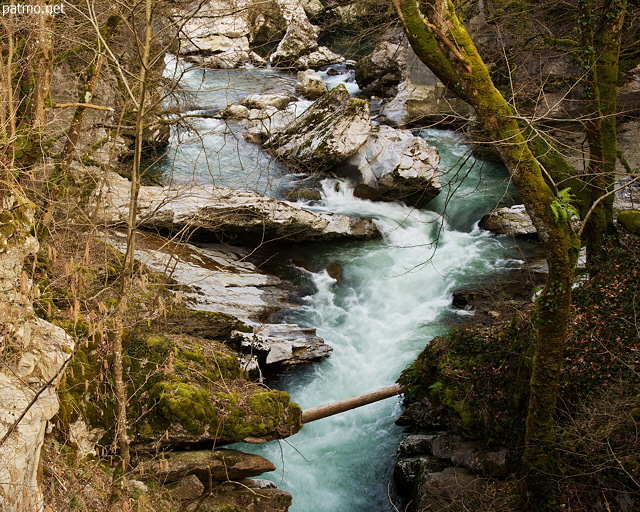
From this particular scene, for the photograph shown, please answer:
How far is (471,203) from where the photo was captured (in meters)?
14.2

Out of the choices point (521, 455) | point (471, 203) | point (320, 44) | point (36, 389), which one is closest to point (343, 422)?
point (521, 455)

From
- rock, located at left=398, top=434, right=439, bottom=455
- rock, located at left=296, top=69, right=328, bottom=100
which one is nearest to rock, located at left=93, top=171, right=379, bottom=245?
rock, located at left=398, top=434, right=439, bottom=455

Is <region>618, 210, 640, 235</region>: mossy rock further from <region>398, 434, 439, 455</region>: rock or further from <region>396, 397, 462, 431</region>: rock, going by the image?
<region>398, 434, 439, 455</region>: rock

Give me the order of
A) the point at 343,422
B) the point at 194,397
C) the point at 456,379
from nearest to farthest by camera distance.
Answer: the point at 194,397 → the point at 456,379 → the point at 343,422

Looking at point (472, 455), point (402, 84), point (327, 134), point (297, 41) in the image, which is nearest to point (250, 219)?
point (327, 134)

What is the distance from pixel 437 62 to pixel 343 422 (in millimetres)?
5870

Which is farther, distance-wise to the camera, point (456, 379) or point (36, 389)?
point (456, 379)

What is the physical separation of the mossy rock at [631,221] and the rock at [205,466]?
5756 millimetres

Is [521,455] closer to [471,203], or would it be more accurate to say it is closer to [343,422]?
[343,422]

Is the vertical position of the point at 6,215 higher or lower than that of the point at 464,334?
higher

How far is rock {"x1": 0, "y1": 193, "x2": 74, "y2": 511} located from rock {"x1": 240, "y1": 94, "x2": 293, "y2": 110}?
13.7m

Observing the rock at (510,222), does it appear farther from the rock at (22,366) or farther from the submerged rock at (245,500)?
the rock at (22,366)

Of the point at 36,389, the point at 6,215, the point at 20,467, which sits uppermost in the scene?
the point at 6,215

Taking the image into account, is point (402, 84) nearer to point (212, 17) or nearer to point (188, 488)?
point (212, 17)
